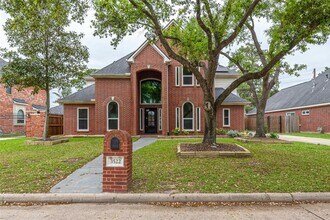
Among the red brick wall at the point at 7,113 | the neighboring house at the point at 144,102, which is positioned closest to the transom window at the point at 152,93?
the neighboring house at the point at 144,102

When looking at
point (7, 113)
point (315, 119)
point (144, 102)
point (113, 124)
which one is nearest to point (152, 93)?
point (144, 102)

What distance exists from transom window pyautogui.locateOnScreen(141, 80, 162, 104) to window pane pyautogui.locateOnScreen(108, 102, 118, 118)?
2.18 m

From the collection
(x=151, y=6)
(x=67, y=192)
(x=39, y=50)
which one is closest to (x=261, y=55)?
(x=151, y=6)

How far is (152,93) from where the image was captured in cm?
2128

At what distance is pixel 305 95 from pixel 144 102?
18724mm

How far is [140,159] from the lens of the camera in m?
9.47

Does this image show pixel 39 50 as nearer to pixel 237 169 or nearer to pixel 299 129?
pixel 237 169

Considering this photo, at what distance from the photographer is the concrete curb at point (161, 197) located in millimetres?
5477

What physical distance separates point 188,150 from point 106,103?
37.0 feet

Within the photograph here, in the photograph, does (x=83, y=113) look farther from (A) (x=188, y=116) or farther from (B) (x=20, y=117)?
(B) (x=20, y=117)

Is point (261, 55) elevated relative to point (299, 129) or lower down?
elevated

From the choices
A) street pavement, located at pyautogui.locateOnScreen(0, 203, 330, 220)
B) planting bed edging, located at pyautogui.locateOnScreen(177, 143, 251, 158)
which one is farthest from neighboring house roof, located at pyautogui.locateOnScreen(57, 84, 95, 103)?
street pavement, located at pyautogui.locateOnScreen(0, 203, 330, 220)

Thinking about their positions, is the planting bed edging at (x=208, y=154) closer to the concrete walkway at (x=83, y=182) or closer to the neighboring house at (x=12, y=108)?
the concrete walkway at (x=83, y=182)

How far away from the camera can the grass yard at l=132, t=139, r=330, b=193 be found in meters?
6.06
